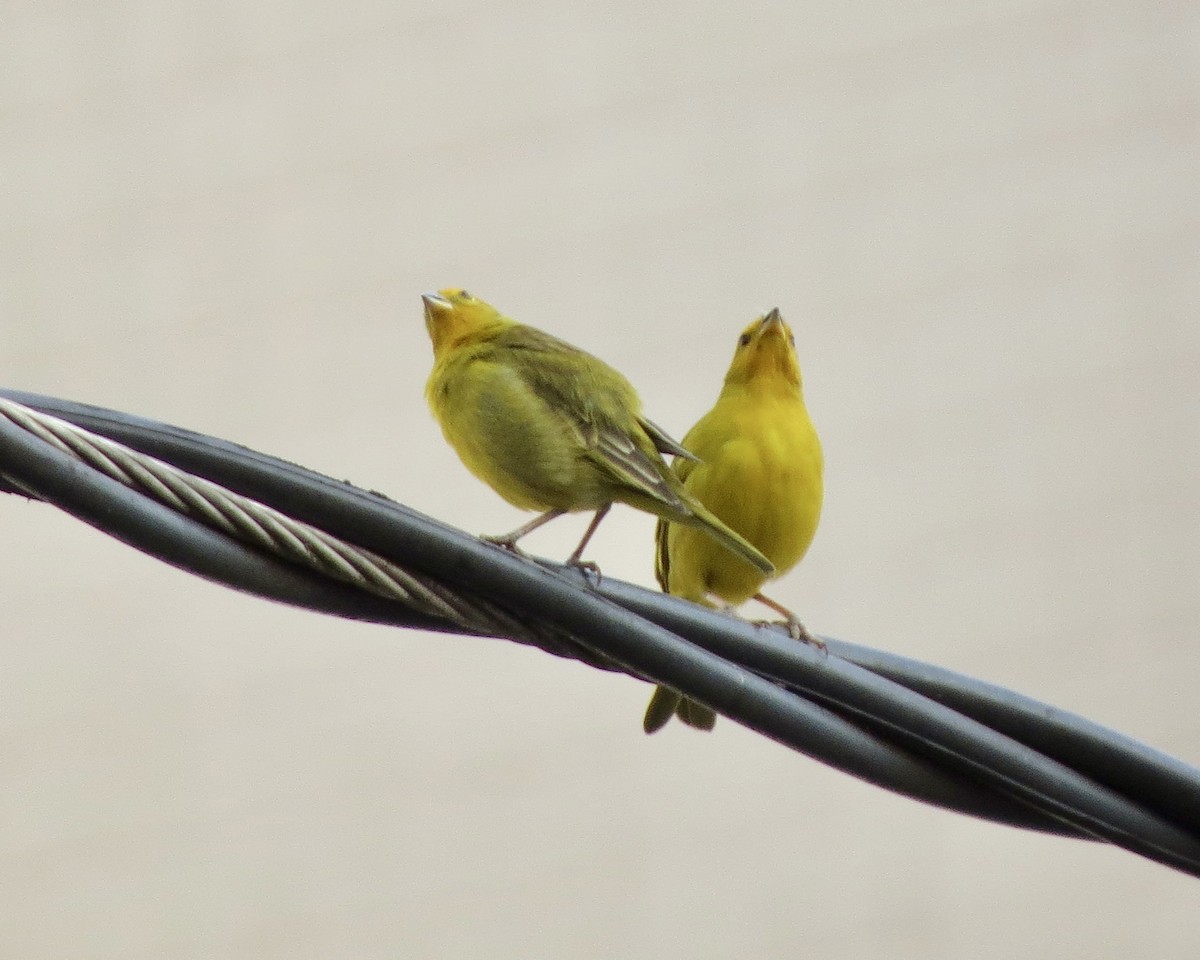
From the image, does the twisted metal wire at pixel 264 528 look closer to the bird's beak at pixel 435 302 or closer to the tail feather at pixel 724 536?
the tail feather at pixel 724 536

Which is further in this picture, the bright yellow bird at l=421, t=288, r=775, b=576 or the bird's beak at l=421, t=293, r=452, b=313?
the bird's beak at l=421, t=293, r=452, b=313

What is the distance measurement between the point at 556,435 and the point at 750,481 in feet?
4.66

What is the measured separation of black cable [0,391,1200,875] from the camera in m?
2.45

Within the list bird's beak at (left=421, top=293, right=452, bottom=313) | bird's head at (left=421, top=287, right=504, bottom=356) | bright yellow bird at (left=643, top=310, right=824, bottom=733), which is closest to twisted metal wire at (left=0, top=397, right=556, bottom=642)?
bright yellow bird at (left=643, top=310, right=824, bottom=733)

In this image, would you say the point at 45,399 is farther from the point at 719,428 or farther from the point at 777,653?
the point at 719,428

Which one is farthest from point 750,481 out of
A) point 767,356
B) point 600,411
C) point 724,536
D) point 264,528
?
point 264,528

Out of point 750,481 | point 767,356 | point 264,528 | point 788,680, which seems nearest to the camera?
point 264,528

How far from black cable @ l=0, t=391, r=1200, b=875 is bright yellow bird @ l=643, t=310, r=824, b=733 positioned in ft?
7.63

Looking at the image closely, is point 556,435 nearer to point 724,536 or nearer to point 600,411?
point 600,411

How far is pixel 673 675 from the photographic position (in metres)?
2.51

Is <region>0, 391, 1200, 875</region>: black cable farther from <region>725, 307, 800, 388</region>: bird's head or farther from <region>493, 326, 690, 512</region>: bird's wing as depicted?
<region>725, 307, 800, 388</region>: bird's head

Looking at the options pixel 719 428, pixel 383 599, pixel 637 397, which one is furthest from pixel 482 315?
pixel 383 599

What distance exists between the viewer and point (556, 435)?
12.7 feet

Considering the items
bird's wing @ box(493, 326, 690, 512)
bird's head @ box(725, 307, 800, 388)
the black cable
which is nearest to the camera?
the black cable
